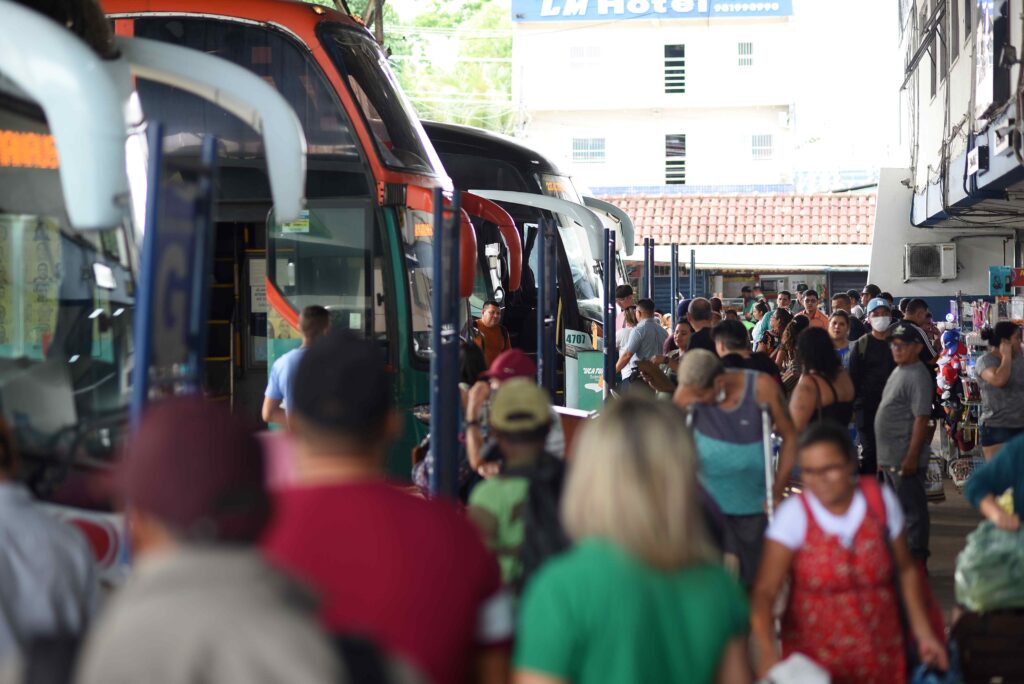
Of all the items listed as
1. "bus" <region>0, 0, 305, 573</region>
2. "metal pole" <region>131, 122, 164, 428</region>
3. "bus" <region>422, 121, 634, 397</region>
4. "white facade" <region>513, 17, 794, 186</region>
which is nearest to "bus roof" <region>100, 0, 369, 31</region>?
"bus" <region>0, 0, 305, 573</region>

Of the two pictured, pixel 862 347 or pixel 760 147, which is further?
pixel 760 147

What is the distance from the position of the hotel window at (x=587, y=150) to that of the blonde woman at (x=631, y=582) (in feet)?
154

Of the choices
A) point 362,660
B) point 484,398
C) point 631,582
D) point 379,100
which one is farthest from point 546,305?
point 362,660

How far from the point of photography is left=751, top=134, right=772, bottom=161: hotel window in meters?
50.0

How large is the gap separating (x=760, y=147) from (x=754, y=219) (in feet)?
41.8

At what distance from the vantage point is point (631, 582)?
9.95 ft

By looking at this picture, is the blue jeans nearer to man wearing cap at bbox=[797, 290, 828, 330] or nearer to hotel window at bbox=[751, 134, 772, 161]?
man wearing cap at bbox=[797, 290, 828, 330]

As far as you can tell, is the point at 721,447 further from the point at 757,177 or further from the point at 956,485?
the point at 757,177

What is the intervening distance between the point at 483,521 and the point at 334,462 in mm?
1583

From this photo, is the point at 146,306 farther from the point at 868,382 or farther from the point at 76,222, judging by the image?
the point at 868,382

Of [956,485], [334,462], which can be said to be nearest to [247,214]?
[956,485]

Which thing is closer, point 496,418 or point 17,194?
point 496,418

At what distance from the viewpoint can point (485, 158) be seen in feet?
64.0

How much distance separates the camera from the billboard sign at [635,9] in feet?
161
